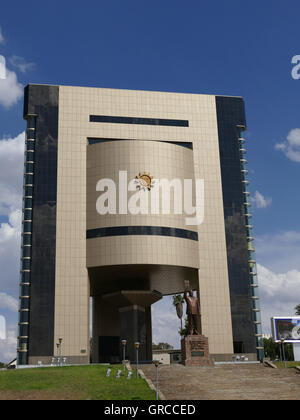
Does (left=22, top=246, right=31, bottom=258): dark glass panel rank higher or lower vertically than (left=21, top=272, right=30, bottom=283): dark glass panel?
higher

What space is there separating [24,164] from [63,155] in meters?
6.44

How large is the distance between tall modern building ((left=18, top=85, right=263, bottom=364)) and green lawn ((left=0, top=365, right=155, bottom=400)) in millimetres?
25606

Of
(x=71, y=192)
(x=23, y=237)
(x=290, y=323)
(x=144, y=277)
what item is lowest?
(x=290, y=323)

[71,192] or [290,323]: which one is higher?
[71,192]

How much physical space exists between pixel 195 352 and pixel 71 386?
22989mm

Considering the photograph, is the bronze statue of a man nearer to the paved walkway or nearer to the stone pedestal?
the stone pedestal

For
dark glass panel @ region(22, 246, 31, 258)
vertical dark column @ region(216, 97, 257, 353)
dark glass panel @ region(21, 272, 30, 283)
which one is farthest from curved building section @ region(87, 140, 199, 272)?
dark glass panel @ region(21, 272, 30, 283)

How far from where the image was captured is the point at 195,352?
190 feet

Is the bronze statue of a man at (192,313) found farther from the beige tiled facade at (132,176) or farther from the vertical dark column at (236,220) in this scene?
the vertical dark column at (236,220)

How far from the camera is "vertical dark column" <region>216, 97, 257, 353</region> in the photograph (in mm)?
74375
